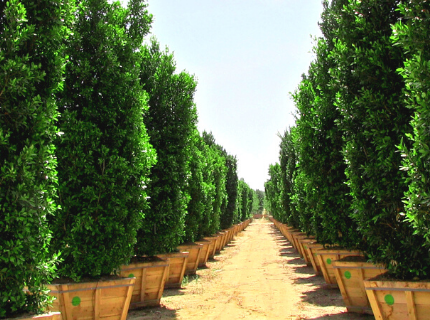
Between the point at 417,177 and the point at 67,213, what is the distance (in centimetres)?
514

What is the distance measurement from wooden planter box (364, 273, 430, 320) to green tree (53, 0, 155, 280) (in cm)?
403

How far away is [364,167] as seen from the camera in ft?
18.5

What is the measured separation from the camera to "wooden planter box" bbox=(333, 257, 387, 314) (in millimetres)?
7031

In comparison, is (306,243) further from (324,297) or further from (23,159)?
(23,159)

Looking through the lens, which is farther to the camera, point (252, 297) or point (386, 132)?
point (252, 297)

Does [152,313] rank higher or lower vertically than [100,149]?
lower

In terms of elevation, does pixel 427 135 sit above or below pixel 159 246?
above

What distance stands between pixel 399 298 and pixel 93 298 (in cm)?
442

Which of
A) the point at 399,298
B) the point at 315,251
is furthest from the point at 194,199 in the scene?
the point at 399,298

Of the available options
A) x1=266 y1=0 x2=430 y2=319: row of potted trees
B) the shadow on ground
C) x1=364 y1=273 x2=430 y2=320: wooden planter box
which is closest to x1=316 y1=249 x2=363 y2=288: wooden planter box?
x1=266 y1=0 x2=430 y2=319: row of potted trees

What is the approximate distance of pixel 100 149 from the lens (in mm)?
6543

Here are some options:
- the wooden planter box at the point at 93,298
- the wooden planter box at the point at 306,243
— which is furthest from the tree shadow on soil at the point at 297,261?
the wooden planter box at the point at 93,298

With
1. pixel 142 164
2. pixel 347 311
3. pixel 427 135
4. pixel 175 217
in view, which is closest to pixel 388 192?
pixel 427 135

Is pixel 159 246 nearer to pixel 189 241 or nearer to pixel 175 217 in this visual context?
pixel 175 217
